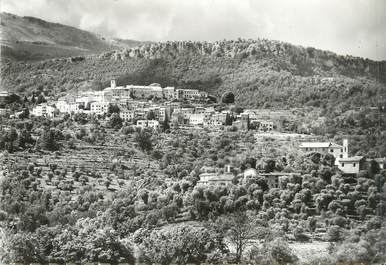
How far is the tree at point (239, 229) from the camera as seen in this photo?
1503cm

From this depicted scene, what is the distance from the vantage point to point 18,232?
50.9 ft

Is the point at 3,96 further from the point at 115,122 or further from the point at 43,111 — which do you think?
the point at 115,122

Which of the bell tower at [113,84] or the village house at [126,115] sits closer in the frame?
the village house at [126,115]

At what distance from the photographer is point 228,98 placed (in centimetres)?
2055

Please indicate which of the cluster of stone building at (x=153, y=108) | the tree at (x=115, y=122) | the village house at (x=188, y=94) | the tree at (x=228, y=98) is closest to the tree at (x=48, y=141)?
the cluster of stone building at (x=153, y=108)

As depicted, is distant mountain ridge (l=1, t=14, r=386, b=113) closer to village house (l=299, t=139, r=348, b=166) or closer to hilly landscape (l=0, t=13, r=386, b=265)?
hilly landscape (l=0, t=13, r=386, b=265)

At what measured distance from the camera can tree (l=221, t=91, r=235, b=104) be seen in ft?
67.3

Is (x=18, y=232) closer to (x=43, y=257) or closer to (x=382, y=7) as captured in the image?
(x=43, y=257)

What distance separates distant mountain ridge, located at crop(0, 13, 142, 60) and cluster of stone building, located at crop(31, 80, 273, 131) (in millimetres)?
1801

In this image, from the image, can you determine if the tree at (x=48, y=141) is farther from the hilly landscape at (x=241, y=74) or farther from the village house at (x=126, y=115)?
the hilly landscape at (x=241, y=74)

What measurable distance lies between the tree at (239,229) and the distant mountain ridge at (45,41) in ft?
26.7

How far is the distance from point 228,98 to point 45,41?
26.6ft

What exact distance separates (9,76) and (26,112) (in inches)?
78.9

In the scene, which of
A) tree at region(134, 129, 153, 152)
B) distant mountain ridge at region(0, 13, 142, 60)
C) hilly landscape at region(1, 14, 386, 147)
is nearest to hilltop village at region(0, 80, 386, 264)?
tree at region(134, 129, 153, 152)
